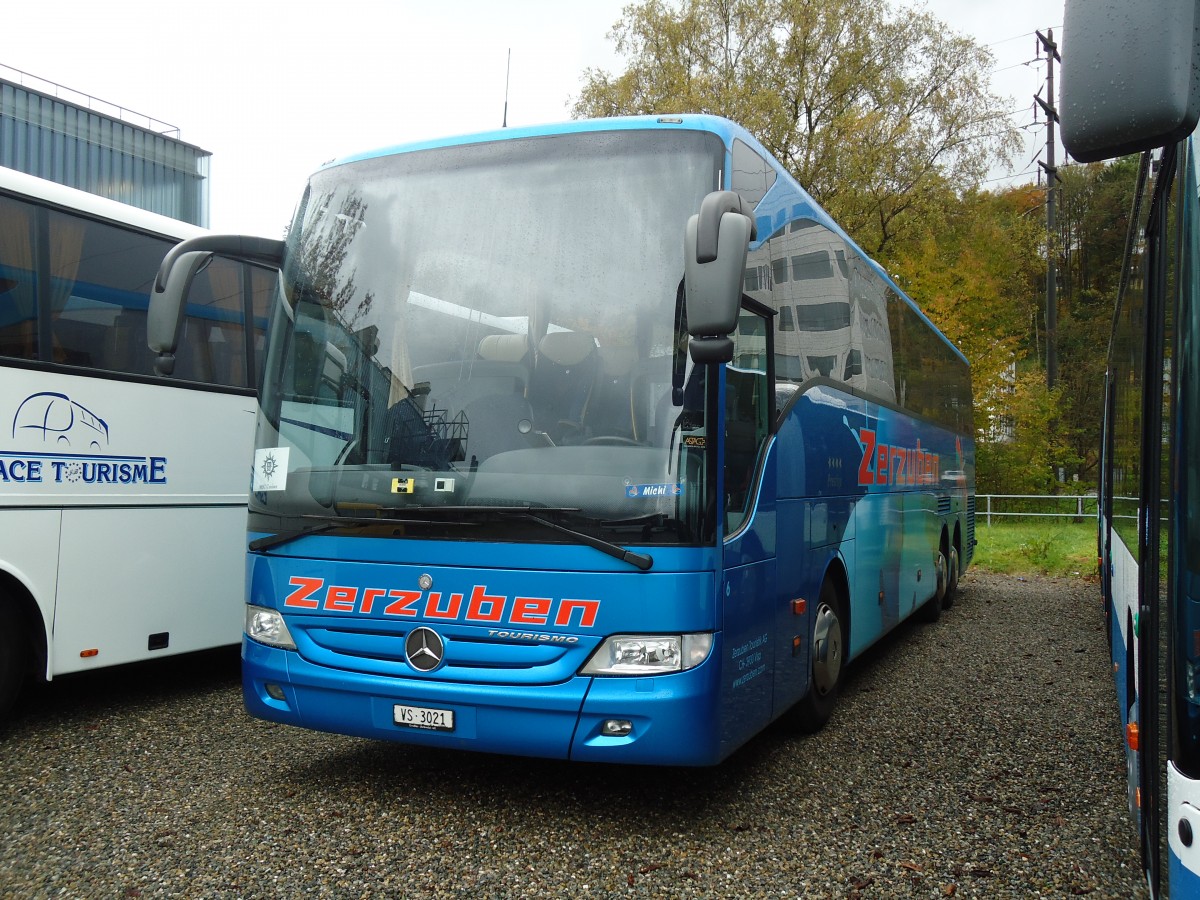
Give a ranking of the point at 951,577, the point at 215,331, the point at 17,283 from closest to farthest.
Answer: the point at 17,283 → the point at 215,331 → the point at 951,577

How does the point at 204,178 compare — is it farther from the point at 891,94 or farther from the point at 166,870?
the point at 166,870

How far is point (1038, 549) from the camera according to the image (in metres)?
19.5

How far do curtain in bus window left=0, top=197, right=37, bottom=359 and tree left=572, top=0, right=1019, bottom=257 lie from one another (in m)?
20.1

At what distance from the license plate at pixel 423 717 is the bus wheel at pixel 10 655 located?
9.32ft

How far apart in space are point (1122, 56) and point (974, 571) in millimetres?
17396

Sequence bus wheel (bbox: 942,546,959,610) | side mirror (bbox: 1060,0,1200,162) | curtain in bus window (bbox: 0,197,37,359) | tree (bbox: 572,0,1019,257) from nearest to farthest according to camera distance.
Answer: side mirror (bbox: 1060,0,1200,162) → curtain in bus window (bbox: 0,197,37,359) → bus wheel (bbox: 942,546,959,610) → tree (bbox: 572,0,1019,257)

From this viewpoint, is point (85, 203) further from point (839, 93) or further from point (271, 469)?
point (839, 93)

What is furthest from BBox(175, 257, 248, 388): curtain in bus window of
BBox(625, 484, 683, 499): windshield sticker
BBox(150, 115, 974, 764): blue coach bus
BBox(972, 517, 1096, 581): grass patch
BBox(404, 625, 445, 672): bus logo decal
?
BBox(972, 517, 1096, 581): grass patch

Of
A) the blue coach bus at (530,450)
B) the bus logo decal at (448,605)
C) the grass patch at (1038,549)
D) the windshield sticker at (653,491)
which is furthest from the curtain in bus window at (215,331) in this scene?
the grass patch at (1038,549)

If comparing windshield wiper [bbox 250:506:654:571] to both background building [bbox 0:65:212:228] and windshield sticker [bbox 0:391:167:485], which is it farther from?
background building [bbox 0:65:212:228]

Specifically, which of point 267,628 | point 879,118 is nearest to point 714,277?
point 267,628

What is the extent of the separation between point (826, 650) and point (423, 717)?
9.12 ft

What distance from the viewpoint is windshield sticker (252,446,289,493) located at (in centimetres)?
488

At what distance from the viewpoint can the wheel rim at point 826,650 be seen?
241 inches
